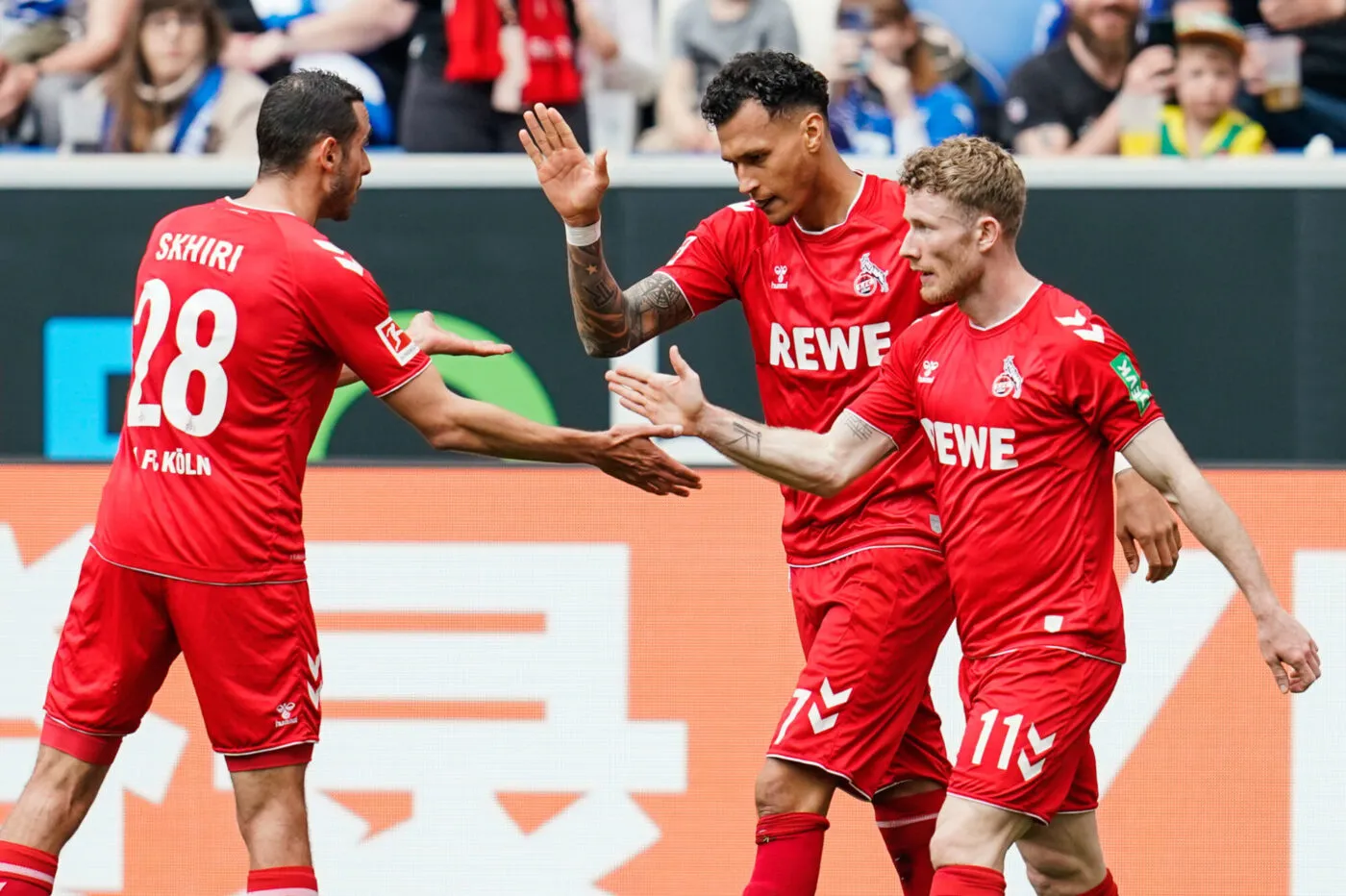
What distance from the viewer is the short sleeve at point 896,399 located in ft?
15.4

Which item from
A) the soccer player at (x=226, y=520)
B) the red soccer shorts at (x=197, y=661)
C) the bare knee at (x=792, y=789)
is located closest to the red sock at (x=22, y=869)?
the soccer player at (x=226, y=520)

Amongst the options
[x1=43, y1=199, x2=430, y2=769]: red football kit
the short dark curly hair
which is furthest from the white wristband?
[x1=43, y1=199, x2=430, y2=769]: red football kit

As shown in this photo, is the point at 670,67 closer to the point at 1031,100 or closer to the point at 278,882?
the point at 1031,100

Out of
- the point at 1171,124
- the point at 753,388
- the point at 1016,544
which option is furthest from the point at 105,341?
the point at 1016,544

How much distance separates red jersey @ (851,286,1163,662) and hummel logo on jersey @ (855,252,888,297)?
1.57 ft

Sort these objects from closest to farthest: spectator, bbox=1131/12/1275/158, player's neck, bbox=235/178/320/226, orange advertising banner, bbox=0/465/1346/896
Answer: player's neck, bbox=235/178/320/226, orange advertising banner, bbox=0/465/1346/896, spectator, bbox=1131/12/1275/158

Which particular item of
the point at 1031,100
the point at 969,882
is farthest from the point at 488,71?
the point at 969,882

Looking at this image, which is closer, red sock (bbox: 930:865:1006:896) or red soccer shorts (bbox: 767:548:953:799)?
red sock (bbox: 930:865:1006:896)

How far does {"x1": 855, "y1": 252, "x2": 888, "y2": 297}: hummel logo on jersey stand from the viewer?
4945mm

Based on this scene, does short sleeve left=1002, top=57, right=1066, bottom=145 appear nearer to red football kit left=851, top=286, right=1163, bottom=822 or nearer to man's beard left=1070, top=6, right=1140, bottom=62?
man's beard left=1070, top=6, right=1140, bottom=62

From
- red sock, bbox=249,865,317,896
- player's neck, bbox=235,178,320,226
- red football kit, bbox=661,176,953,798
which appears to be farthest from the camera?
red football kit, bbox=661,176,953,798

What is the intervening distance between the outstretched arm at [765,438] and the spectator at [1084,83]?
4.23m

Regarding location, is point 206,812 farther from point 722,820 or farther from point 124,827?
point 722,820

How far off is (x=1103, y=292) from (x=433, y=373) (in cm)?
476
